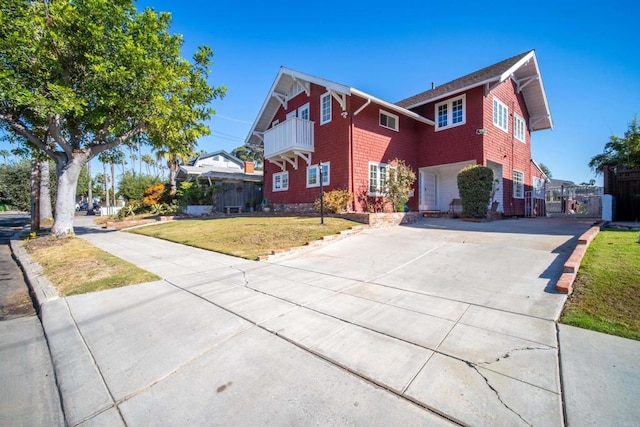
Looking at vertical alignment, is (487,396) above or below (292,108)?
below

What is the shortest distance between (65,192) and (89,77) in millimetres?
4118

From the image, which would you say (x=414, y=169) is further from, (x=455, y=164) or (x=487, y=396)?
(x=487, y=396)

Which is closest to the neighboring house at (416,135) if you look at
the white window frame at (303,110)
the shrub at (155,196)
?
the white window frame at (303,110)

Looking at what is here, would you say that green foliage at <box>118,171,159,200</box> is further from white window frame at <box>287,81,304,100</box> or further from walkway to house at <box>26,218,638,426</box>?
walkway to house at <box>26,218,638,426</box>

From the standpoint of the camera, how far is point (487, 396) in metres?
1.95

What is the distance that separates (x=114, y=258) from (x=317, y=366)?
22.9ft

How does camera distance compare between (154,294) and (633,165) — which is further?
(633,165)

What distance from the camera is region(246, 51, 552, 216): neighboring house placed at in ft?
42.5

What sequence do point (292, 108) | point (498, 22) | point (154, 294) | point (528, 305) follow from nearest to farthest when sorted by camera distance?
point (528, 305) < point (154, 294) < point (498, 22) < point (292, 108)

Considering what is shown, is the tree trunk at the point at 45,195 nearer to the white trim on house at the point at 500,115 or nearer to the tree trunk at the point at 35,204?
the tree trunk at the point at 35,204

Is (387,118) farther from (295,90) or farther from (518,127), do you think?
(518,127)

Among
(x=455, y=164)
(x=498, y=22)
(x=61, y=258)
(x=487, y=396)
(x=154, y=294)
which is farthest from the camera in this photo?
(x=455, y=164)

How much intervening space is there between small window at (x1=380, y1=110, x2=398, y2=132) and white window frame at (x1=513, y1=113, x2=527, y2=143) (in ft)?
23.2

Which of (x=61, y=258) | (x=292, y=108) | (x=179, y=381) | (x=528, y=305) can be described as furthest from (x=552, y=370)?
(x=292, y=108)
